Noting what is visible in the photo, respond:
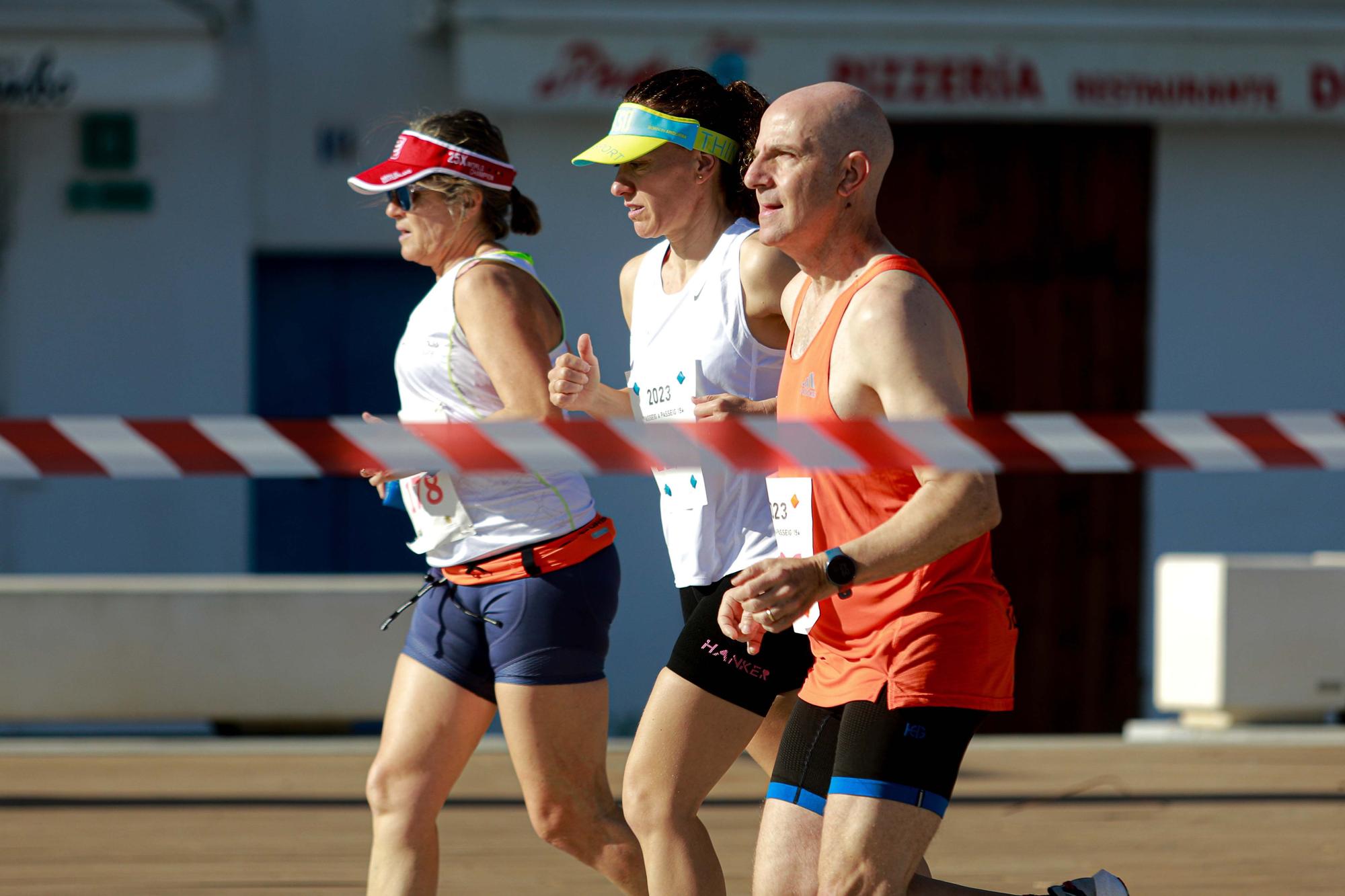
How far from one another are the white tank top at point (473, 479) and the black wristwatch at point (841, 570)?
117 cm

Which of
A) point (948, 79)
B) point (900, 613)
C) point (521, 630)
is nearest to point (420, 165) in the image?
point (521, 630)

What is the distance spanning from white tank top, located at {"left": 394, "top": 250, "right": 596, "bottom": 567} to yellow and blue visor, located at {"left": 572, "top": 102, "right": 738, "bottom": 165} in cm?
34

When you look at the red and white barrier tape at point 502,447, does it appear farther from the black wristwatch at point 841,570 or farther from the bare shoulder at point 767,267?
the bare shoulder at point 767,267

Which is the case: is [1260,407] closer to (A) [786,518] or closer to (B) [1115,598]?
(B) [1115,598]

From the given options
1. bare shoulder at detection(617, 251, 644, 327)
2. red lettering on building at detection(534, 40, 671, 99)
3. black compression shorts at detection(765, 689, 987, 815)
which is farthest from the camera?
red lettering on building at detection(534, 40, 671, 99)

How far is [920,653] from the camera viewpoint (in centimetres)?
284

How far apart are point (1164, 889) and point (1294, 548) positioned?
715 centimetres

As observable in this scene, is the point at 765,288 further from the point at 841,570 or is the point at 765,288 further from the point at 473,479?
the point at 841,570

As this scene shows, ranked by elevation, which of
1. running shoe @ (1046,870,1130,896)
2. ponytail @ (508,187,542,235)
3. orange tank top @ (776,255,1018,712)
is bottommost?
running shoe @ (1046,870,1130,896)

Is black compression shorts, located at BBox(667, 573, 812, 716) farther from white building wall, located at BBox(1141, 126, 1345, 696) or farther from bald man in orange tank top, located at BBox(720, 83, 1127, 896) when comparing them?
white building wall, located at BBox(1141, 126, 1345, 696)

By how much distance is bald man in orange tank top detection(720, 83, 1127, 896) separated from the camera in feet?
8.96

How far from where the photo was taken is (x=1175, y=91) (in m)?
11.2

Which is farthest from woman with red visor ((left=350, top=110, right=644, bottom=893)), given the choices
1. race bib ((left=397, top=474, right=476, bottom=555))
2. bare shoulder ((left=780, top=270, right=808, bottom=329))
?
bare shoulder ((left=780, top=270, right=808, bottom=329))

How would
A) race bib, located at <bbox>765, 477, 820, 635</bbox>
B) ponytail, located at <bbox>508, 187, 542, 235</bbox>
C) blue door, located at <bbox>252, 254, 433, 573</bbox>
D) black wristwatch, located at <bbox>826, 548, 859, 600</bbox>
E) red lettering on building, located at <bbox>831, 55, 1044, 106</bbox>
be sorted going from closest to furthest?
black wristwatch, located at <bbox>826, 548, 859, 600</bbox>
race bib, located at <bbox>765, 477, 820, 635</bbox>
ponytail, located at <bbox>508, 187, 542, 235</bbox>
red lettering on building, located at <bbox>831, 55, 1044, 106</bbox>
blue door, located at <bbox>252, 254, 433, 573</bbox>
